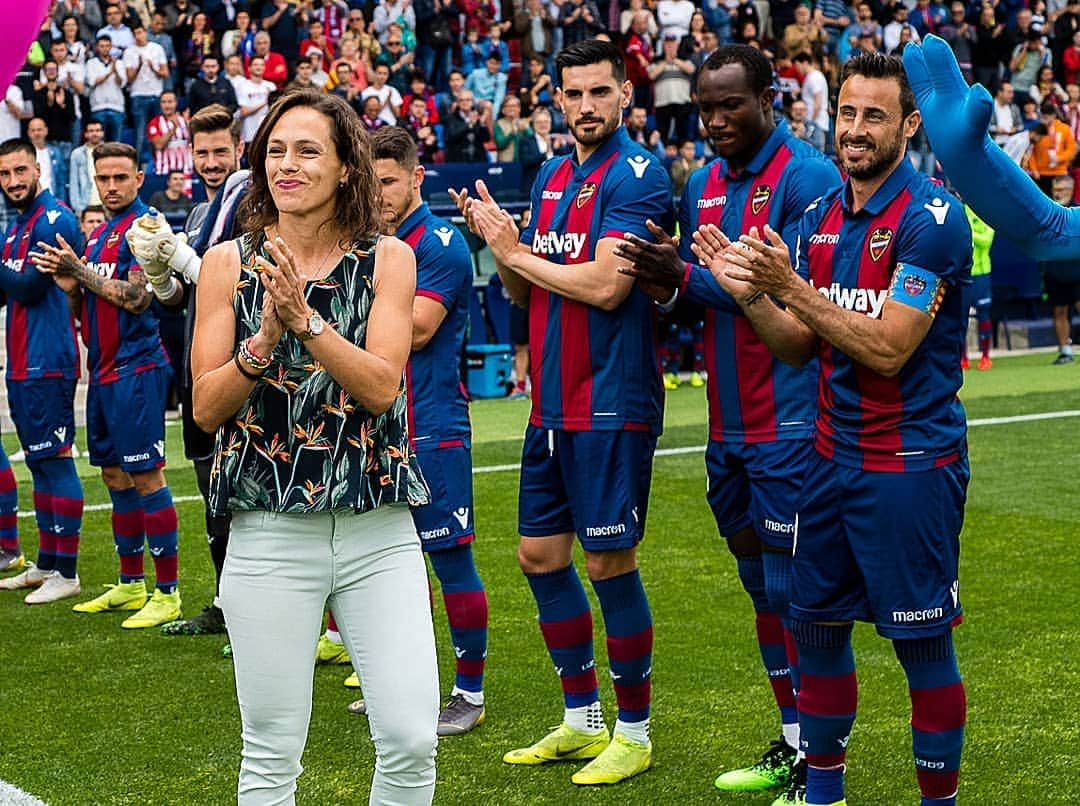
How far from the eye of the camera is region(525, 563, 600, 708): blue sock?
5465 millimetres

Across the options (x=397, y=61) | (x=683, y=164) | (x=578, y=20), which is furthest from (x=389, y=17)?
(x=683, y=164)

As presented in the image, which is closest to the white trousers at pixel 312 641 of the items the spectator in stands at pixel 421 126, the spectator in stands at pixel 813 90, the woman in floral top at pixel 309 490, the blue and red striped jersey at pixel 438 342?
the woman in floral top at pixel 309 490

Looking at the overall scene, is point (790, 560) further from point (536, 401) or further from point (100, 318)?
point (100, 318)

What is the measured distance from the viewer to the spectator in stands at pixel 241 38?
1972cm

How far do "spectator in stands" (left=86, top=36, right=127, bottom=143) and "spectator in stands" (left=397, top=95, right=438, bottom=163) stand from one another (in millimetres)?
3385

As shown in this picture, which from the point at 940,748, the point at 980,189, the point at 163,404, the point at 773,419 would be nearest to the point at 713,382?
the point at 773,419

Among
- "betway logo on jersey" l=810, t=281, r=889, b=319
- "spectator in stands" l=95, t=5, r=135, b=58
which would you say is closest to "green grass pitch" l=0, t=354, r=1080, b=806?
"betway logo on jersey" l=810, t=281, r=889, b=319

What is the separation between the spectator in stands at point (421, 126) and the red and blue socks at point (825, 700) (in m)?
16.1

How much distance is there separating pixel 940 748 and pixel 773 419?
1190 mm

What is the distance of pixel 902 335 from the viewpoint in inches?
159

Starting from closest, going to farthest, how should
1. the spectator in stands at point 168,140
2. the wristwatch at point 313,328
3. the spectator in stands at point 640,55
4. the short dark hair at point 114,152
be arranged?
1. the wristwatch at point 313,328
2. the short dark hair at point 114,152
3. the spectator in stands at point 168,140
4. the spectator in stands at point 640,55

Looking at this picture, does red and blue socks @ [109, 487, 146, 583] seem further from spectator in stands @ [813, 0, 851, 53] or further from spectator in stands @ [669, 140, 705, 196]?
spectator in stands @ [813, 0, 851, 53]

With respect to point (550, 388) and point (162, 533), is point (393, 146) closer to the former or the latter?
point (550, 388)

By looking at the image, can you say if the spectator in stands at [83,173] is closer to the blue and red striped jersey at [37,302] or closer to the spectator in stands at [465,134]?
the spectator in stands at [465,134]
